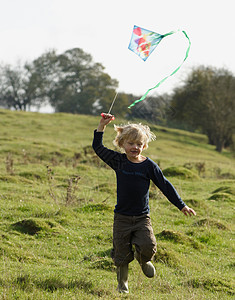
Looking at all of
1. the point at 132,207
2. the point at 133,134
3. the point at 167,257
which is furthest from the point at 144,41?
the point at 167,257

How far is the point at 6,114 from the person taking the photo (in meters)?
40.4

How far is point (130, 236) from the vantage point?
536cm

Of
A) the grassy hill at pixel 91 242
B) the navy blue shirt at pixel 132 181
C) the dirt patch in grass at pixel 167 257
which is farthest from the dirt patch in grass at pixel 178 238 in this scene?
the navy blue shirt at pixel 132 181

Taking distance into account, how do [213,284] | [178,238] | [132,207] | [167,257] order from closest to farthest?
[132,207]
[213,284]
[167,257]
[178,238]

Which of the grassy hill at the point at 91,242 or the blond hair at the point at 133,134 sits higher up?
the blond hair at the point at 133,134

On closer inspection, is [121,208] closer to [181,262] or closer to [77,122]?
[181,262]

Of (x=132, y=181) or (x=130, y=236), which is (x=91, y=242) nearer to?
(x=130, y=236)

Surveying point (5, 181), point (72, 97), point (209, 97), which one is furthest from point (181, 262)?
point (72, 97)

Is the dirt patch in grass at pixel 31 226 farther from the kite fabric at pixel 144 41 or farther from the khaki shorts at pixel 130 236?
the kite fabric at pixel 144 41

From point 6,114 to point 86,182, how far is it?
28031mm

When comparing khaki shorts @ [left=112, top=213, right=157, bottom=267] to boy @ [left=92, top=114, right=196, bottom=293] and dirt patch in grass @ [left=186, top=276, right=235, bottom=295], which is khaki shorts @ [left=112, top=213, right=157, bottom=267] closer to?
boy @ [left=92, top=114, right=196, bottom=293]

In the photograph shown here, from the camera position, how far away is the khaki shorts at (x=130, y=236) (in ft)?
17.2

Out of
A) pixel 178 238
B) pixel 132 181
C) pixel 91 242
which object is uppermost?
pixel 132 181

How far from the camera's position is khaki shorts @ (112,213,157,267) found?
17.2 feet
